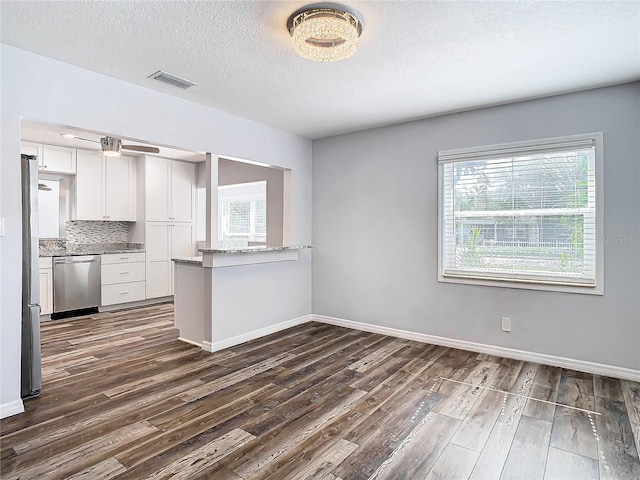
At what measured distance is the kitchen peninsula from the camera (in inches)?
151

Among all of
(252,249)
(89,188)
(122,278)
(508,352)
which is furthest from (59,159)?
(508,352)

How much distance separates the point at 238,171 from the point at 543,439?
5063mm

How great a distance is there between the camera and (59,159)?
5.38m

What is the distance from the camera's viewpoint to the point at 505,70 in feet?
9.34

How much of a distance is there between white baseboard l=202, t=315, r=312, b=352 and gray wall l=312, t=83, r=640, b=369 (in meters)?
0.35

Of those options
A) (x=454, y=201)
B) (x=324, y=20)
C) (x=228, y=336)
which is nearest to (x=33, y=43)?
(x=324, y=20)

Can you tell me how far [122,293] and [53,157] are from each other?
221 cm

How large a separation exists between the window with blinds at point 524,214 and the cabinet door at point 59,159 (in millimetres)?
5221

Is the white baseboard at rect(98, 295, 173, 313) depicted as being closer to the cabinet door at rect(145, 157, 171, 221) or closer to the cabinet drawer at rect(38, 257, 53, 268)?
the cabinet drawer at rect(38, 257, 53, 268)

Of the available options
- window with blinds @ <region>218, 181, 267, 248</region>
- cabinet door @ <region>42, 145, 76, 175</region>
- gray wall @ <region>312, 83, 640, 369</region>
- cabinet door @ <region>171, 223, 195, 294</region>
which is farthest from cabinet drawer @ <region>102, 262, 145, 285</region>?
gray wall @ <region>312, 83, 640, 369</region>

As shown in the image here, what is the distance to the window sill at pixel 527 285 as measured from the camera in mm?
3196

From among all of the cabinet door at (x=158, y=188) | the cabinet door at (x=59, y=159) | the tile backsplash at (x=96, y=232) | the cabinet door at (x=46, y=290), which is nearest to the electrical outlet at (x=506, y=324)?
the cabinet door at (x=158, y=188)

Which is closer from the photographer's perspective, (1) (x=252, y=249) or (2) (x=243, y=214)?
(1) (x=252, y=249)

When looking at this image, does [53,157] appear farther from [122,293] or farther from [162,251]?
A: [122,293]
